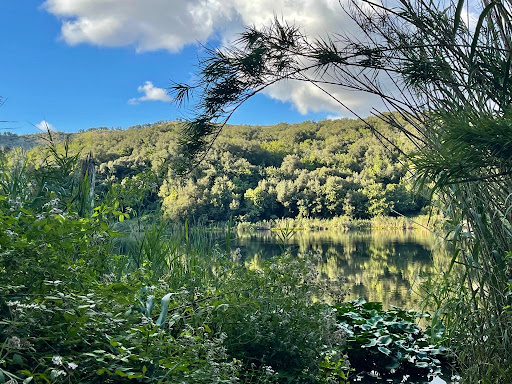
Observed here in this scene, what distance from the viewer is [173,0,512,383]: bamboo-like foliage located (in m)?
1.46

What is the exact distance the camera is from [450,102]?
2408 millimetres

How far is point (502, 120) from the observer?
1.36 m

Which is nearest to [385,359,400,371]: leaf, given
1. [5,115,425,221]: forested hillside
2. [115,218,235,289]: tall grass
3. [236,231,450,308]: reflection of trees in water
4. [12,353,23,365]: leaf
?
[236,231,450,308]: reflection of trees in water

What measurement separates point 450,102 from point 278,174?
81.1 feet

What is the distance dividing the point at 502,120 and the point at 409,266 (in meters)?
10.0

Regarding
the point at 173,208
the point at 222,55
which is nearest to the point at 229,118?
the point at 222,55

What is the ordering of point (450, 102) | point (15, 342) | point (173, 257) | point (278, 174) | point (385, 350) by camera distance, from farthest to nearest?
point (278, 174)
point (173, 257)
point (385, 350)
point (450, 102)
point (15, 342)

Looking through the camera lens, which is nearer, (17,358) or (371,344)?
(17,358)

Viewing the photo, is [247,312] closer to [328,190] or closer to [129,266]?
[129,266]

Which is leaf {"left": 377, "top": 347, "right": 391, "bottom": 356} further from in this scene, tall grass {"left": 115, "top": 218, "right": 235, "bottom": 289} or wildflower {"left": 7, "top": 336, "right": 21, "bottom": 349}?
wildflower {"left": 7, "top": 336, "right": 21, "bottom": 349}

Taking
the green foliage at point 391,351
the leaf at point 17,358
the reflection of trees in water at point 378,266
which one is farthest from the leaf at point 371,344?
the leaf at point 17,358

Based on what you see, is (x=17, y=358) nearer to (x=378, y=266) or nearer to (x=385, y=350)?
(x=385, y=350)

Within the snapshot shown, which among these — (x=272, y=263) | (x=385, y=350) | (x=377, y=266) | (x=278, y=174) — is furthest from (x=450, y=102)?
(x=278, y=174)

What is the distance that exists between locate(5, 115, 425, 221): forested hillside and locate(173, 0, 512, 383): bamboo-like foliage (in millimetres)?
13773
